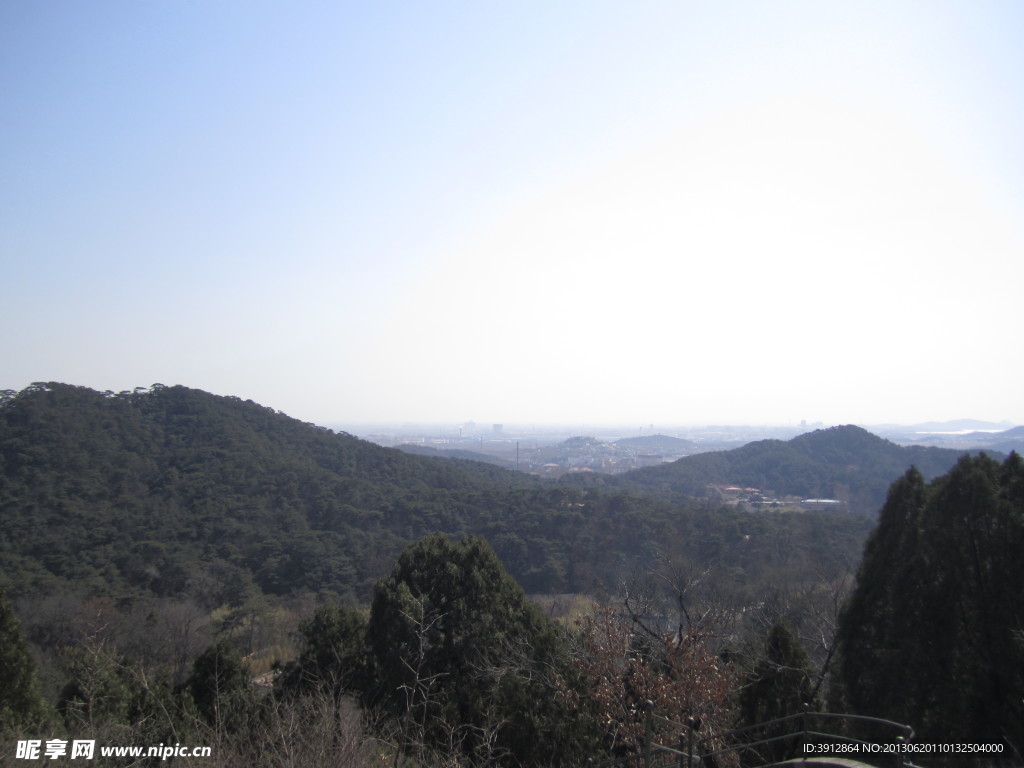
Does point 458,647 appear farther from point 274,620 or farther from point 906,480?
point 274,620

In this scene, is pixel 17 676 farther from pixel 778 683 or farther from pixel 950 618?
pixel 950 618

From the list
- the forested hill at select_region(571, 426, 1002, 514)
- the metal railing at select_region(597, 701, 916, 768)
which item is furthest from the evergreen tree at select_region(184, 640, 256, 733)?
the forested hill at select_region(571, 426, 1002, 514)

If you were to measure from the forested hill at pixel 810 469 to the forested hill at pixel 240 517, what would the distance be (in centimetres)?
1539

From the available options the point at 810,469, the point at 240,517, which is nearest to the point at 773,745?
the point at 240,517

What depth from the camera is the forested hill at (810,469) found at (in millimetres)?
44750

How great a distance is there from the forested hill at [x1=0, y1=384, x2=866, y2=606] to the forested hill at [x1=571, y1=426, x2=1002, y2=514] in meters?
15.4

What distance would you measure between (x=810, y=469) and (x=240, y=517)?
152ft

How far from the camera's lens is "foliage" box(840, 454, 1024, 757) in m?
7.64

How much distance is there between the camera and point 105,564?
27.0m

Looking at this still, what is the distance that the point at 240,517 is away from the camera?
33562 mm

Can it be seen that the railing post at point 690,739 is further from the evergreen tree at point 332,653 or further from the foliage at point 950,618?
the evergreen tree at point 332,653

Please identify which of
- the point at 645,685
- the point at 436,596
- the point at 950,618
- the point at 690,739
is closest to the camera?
the point at 690,739

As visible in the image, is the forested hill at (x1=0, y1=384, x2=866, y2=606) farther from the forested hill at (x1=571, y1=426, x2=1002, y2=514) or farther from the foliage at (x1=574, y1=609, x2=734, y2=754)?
the foliage at (x1=574, y1=609, x2=734, y2=754)

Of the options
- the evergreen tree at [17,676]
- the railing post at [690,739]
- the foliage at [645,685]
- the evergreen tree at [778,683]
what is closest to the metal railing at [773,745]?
the foliage at [645,685]
